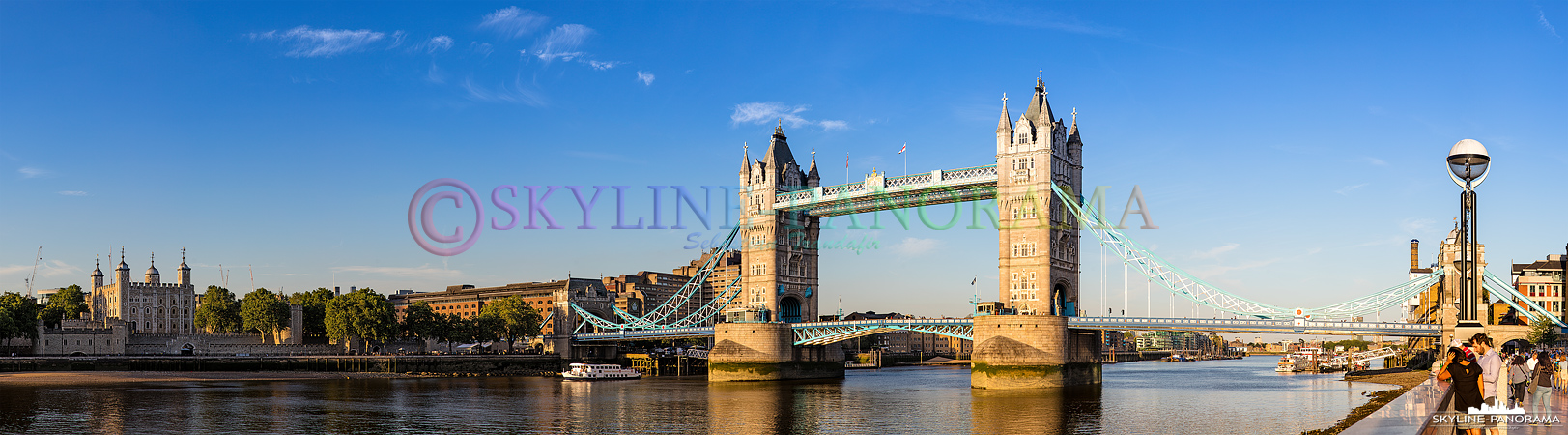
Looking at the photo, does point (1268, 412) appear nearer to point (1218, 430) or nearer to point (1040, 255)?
point (1218, 430)

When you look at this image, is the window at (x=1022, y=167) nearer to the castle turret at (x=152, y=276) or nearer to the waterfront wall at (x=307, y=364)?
the waterfront wall at (x=307, y=364)

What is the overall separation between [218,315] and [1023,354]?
97.1 m

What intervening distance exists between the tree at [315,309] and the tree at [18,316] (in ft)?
76.7

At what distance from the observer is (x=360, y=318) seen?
107 metres

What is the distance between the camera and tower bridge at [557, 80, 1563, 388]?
66250 millimetres

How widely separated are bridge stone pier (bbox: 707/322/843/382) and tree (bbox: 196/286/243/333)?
71541 mm

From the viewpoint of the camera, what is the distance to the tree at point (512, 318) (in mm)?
123662

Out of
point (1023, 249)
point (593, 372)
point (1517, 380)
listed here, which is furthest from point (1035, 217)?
point (1517, 380)

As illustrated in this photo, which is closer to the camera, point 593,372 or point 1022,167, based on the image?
point 1022,167

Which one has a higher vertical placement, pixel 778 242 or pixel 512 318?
pixel 778 242

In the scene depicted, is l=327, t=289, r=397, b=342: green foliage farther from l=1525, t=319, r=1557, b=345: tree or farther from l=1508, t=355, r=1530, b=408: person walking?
l=1508, t=355, r=1530, b=408: person walking

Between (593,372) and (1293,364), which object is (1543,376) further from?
(1293,364)

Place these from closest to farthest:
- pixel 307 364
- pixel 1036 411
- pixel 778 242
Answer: pixel 1036 411 → pixel 778 242 → pixel 307 364

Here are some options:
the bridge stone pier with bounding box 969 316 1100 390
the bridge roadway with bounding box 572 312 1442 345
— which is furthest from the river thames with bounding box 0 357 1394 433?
the bridge roadway with bounding box 572 312 1442 345
